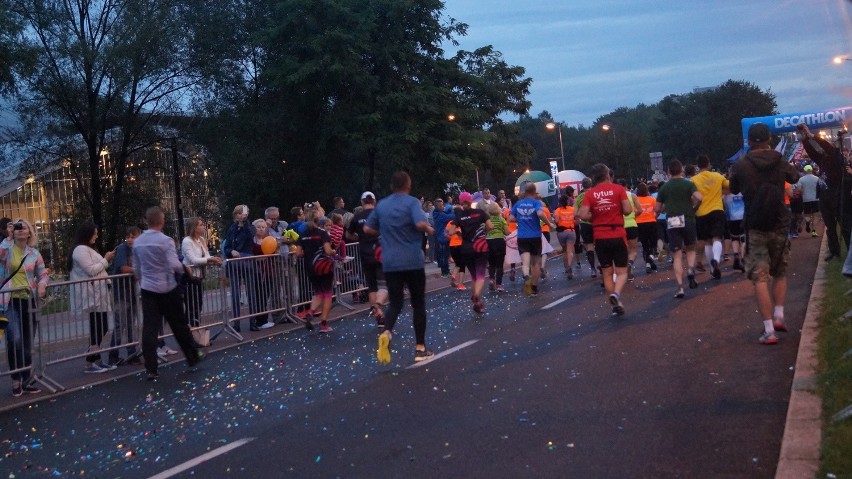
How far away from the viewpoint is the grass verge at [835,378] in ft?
16.5

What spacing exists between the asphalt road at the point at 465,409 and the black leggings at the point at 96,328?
1.07 metres

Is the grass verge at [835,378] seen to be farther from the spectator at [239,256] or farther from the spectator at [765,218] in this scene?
the spectator at [239,256]

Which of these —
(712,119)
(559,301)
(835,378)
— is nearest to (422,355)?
(835,378)

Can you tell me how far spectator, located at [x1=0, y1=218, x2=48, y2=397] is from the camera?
10.7 metres

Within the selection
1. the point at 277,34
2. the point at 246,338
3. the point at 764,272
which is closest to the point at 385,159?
the point at 277,34

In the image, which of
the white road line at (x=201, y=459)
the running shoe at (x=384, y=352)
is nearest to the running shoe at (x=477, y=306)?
the running shoe at (x=384, y=352)

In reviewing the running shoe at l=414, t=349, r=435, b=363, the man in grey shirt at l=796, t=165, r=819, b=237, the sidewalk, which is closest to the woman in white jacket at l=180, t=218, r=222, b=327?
the sidewalk

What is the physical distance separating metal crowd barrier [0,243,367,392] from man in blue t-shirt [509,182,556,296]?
10.6 feet

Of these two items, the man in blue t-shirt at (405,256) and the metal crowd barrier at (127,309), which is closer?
the man in blue t-shirt at (405,256)

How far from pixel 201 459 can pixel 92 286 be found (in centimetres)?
592

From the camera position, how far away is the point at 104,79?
35406mm

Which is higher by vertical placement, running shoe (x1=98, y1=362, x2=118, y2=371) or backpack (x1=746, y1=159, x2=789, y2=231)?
backpack (x1=746, y1=159, x2=789, y2=231)

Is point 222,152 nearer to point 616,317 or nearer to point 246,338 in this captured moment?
point 246,338

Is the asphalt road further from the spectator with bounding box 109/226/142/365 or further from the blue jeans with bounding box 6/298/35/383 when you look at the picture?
the spectator with bounding box 109/226/142/365
